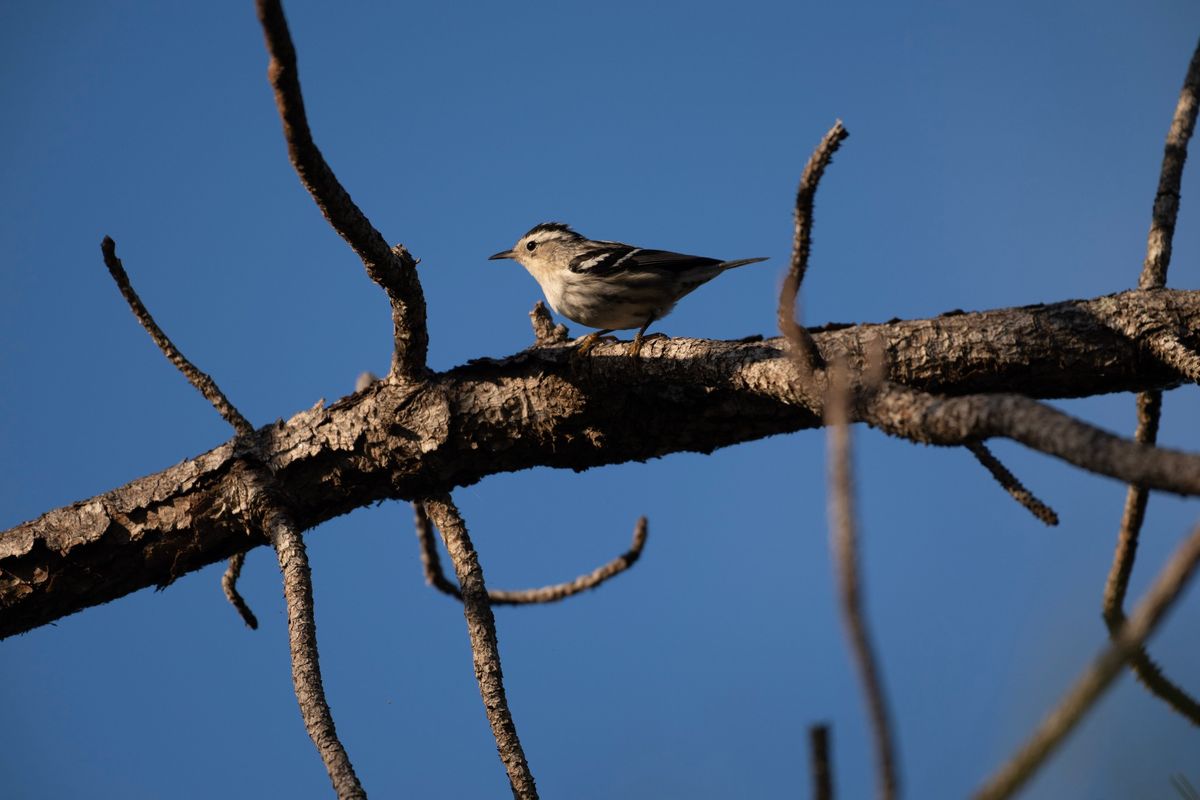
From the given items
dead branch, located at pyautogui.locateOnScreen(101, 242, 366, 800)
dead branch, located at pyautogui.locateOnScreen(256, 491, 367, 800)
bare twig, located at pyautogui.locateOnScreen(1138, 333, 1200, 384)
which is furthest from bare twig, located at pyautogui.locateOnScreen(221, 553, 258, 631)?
bare twig, located at pyautogui.locateOnScreen(1138, 333, 1200, 384)

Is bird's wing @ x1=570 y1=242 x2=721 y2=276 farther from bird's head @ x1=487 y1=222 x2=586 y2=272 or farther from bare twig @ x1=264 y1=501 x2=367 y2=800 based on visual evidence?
bare twig @ x1=264 y1=501 x2=367 y2=800

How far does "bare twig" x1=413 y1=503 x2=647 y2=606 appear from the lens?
192 inches

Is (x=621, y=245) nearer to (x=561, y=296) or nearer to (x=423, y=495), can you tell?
(x=561, y=296)

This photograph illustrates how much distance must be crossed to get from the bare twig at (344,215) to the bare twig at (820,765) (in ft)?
8.22

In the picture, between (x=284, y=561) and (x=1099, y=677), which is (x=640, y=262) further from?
(x=1099, y=677)

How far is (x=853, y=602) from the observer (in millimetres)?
1188

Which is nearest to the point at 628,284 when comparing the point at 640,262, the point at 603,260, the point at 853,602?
the point at 640,262

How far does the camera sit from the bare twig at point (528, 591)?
4883 millimetres

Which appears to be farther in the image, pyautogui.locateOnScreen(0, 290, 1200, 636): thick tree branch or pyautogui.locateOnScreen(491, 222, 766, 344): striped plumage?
pyautogui.locateOnScreen(491, 222, 766, 344): striped plumage

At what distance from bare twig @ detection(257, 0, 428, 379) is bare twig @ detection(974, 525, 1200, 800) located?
2644 millimetres

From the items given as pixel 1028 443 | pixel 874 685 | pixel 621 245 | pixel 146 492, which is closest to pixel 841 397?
pixel 874 685

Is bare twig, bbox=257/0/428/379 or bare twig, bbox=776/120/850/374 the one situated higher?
bare twig, bbox=257/0/428/379

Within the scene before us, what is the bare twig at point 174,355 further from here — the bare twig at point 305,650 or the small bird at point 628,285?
the small bird at point 628,285

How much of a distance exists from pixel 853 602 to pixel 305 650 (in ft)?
11.0
